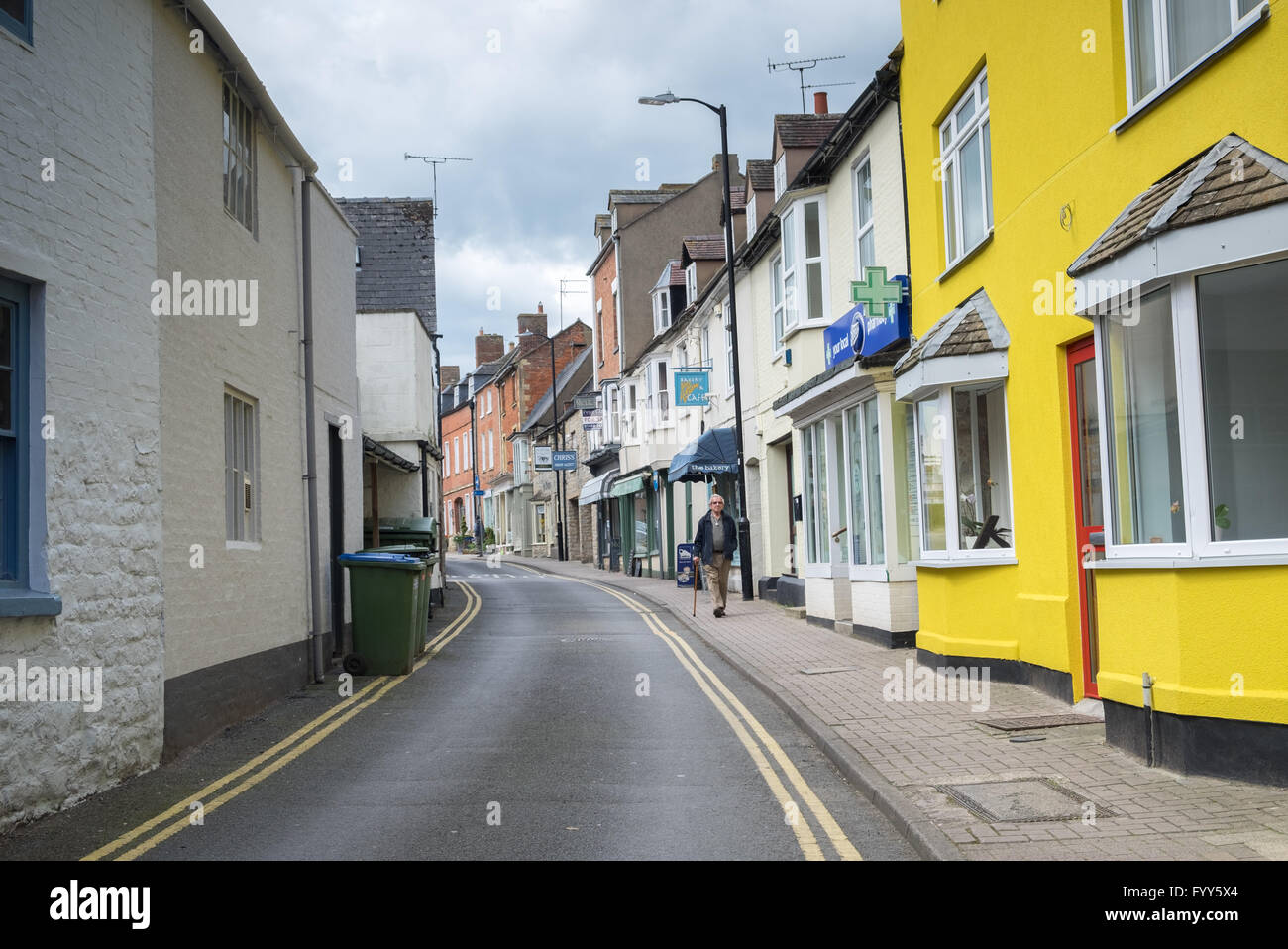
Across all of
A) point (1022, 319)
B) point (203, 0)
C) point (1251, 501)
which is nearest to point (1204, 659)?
point (1251, 501)

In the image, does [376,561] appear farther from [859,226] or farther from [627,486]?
[627,486]

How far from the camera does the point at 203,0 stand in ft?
32.3

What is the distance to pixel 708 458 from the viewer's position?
81.0ft

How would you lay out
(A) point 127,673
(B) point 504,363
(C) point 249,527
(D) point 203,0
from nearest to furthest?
1. (A) point 127,673
2. (D) point 203,0
3. (C) point 249,527
4. (B) point 504,363

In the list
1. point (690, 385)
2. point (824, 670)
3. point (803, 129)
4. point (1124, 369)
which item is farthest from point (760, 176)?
point (1124, 369)

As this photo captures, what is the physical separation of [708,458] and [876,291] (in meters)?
11.2

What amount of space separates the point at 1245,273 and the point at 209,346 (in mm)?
8102

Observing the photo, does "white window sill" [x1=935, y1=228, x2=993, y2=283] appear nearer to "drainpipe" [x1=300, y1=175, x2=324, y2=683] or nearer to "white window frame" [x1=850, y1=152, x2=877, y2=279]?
"white window frame" [x1=850, y1=152, x2=877, y2=279]

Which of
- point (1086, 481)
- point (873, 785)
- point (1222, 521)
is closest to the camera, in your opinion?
point (1222, 521)

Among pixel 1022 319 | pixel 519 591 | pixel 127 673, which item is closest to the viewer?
pixel 127 673

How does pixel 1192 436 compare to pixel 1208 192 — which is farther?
pixel 1192 436

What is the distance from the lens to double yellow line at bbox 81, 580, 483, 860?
651cm

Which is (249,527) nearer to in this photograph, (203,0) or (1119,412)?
(203,0)

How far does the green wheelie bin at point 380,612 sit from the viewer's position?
13.4 metres
